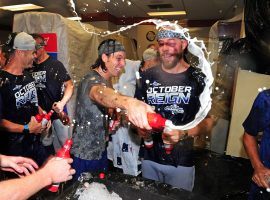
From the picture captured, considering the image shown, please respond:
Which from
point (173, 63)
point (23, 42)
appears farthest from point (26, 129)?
point (173, 63)

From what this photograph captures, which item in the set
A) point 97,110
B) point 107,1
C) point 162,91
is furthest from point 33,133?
point 107,1

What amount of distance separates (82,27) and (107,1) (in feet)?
1.62

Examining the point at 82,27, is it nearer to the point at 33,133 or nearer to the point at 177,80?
the point at 33,133

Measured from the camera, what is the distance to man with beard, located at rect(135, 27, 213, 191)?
137 centimetres

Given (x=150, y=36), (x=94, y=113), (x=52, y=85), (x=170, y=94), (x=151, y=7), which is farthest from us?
(x=52, y=85)

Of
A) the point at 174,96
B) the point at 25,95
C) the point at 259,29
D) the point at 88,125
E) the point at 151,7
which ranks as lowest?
the point at 88,125

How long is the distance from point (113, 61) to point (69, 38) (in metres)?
1.01

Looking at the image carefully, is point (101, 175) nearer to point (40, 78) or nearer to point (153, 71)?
point (153, 71)

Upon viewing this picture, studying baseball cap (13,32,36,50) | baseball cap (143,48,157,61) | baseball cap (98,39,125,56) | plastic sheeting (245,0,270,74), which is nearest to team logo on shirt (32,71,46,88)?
baseball cap (13,32,36,50)

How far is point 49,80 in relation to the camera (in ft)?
7.41

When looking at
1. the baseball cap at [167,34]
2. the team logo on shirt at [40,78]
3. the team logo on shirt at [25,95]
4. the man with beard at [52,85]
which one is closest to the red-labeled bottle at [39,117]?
the team logo on shirt at [25,95]

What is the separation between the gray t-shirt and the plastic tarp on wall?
70 centimetres

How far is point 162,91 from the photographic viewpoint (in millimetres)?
1419

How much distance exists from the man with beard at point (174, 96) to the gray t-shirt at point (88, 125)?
286mm
